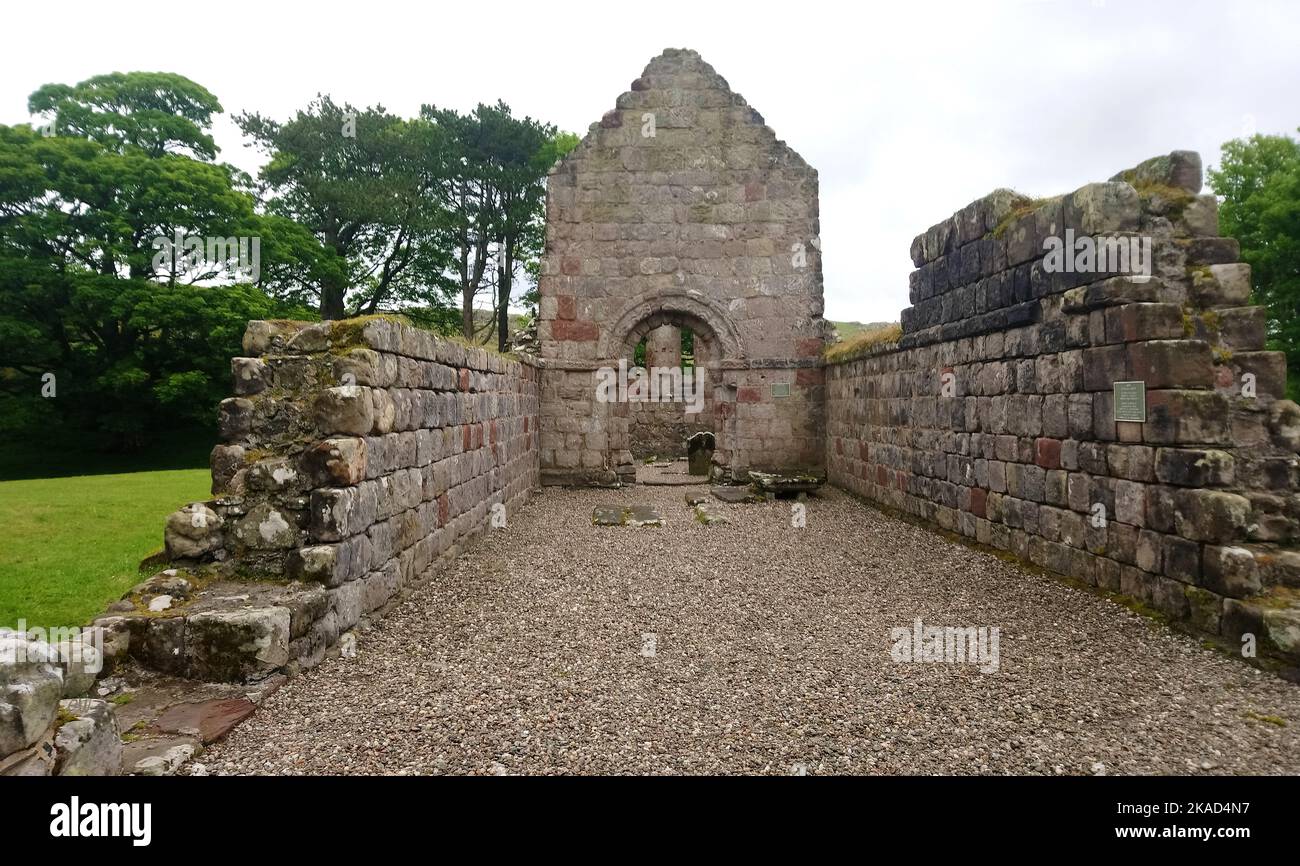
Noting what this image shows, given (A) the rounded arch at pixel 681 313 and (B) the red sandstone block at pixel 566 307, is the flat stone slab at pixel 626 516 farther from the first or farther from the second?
Result: (B) the red sandstone block at pixel 566 307

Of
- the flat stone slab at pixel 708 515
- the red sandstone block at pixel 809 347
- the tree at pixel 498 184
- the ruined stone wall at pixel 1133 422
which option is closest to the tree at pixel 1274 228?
the red sandstone block at pixel 809 347

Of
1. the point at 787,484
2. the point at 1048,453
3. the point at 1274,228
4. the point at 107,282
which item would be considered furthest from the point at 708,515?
the point at 1274,228

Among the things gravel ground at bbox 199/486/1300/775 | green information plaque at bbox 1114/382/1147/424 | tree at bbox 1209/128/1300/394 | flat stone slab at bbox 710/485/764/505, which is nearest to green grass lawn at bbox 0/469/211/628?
gravel ground at bbox 199/486/1300/775

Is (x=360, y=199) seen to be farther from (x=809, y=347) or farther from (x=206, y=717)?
(x=206, y=717)

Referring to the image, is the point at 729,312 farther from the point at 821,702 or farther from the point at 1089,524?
the point at 821,702

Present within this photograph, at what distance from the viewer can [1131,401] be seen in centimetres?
521

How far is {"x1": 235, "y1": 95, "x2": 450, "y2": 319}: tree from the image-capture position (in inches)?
936

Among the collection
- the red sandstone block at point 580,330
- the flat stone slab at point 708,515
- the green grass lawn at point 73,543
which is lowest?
the flat stone slab at point 708,515

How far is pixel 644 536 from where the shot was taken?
28.8ft

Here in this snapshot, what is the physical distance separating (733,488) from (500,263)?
58.3ft

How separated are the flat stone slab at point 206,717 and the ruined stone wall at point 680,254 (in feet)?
32.8

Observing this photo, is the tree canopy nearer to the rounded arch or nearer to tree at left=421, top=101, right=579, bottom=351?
tree at left=421, top=101, right=579, bottom=351

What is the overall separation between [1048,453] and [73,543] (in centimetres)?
797

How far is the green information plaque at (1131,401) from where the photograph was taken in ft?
16.8
